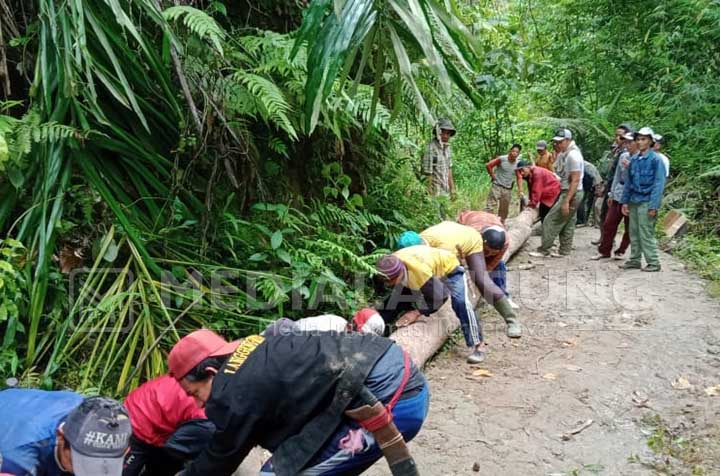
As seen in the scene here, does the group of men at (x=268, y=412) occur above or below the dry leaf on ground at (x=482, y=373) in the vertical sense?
above

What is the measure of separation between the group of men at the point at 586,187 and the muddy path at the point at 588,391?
0.93 m

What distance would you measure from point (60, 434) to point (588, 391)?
3566mm

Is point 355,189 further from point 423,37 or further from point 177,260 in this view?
point 423,37

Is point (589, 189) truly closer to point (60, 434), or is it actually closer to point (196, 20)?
point (196, 20)

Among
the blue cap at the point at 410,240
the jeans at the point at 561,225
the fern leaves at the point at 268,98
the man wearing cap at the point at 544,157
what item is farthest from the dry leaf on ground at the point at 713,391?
the man wearing cap at the point at 544,157

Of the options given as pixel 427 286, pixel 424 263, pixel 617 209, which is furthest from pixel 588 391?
pixel 617 209

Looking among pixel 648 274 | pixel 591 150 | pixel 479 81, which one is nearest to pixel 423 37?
pixel 648 274

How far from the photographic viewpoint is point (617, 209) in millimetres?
7707

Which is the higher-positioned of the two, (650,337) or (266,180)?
(266,180)

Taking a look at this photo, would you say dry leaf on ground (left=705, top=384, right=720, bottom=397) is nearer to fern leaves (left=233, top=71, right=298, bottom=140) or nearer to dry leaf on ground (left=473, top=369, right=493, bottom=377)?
dry leaf on ground (left=473, top=369, right=493, bottom=377)

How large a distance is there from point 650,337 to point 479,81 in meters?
5.77

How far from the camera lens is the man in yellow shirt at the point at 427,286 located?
4754mm

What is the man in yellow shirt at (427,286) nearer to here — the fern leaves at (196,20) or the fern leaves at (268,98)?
the fern leaves at (268,98)

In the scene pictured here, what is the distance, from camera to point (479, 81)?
9.92 metres
